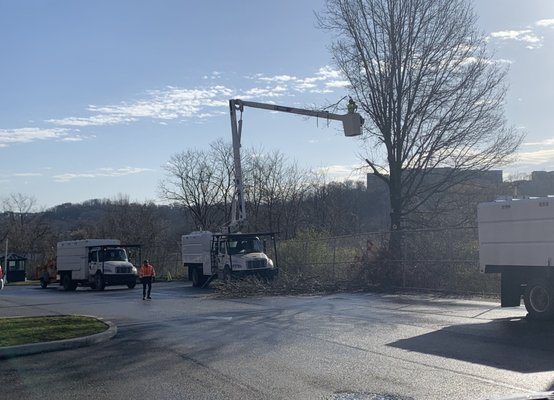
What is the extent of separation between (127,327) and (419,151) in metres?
19.8

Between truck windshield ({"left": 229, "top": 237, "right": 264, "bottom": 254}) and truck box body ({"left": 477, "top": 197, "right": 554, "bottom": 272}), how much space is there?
1637 cm

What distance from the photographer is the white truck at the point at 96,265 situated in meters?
37.3

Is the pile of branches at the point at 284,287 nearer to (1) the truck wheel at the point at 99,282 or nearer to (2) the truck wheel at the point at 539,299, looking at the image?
(1) the truck wheel at the point at 99,282

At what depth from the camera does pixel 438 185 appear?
103 ft

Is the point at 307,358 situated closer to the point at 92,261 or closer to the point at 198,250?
the point at 198,250

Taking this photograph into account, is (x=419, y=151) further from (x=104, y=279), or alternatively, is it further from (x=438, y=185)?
(x=104, y=279)

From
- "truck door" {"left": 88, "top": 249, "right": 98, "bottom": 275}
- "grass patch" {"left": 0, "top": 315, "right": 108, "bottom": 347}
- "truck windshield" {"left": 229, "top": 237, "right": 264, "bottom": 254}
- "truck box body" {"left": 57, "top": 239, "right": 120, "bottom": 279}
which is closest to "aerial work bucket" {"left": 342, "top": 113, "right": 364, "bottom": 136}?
"grass patch" {"left": 0, "top": 315, "right": 108, "bottom": 347}

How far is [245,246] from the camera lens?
31.4m

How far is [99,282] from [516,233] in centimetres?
2755

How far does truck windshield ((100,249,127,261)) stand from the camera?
38147 mm

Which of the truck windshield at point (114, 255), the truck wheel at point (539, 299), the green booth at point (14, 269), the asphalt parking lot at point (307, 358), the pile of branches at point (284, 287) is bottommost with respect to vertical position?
the green booth at point (14, 269)

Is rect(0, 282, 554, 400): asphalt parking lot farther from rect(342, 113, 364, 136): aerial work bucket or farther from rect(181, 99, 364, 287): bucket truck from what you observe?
rect(181, 99, 364, 287): bucket truck

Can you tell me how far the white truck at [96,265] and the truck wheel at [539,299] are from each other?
88.5 feet

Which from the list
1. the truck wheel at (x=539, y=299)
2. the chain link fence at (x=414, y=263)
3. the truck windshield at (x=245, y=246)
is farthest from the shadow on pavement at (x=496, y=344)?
the truck windshield at (x=245, y=246)
